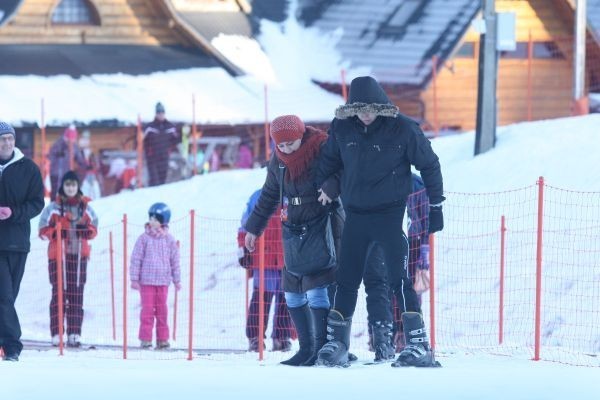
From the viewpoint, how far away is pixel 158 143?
82.6 ft

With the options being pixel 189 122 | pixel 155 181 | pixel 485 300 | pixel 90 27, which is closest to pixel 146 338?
pixel 485 300

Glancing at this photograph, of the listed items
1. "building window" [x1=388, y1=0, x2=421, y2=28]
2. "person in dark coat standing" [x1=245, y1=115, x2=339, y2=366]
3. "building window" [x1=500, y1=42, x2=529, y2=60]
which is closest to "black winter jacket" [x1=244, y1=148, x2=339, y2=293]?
"person in dark coat standing" [x1=245, y1=115, x2=339, y2=366]

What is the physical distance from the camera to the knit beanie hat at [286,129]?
10164 millimetres

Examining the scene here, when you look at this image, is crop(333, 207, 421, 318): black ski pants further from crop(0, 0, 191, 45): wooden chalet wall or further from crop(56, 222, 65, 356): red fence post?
crop(0, 0, 191, 45): wooden chalet wall

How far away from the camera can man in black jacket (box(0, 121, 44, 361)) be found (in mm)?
11664

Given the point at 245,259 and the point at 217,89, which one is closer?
the point at 245,259

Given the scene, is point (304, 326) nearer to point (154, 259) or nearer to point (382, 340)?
point (382, 340)

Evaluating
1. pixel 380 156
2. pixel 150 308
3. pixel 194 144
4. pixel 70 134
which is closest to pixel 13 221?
pixel 380 156

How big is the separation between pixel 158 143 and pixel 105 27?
19.7ft

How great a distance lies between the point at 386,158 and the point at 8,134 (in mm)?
3045

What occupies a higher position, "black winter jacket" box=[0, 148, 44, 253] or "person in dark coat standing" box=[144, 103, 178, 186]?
"person in dark coat standing" box=[144, 103, 178, 186]

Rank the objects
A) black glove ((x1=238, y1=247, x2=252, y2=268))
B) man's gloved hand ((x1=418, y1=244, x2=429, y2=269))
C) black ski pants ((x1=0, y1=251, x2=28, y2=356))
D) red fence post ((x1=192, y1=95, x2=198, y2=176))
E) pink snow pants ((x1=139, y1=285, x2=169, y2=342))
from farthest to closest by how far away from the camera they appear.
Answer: red fence post ((x1=192, y1=95, x2=198, y2=176))
pink snow pants ((x1=139, y1=285, x2=169, y2=342))
black glove ((x1=238, y1=247, x2=252, y2=268))
man's gloved hand ((x1=418, y1=244, x2=429, y2=269))
black ski pants ((x1=0, y1=251, x2=28, y2=356))

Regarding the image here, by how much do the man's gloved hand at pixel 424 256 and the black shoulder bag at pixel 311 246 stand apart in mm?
1862

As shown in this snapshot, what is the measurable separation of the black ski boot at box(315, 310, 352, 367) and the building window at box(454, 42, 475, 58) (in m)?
22.5
